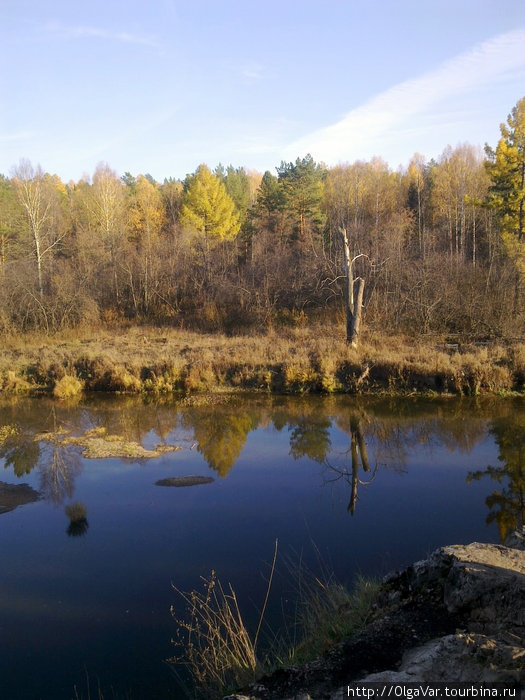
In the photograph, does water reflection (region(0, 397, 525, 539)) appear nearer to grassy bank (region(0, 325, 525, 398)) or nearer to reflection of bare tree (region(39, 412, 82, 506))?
reflection of bare tree (region(39, 412, 82, 506))

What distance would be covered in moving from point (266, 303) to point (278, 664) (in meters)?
27.8

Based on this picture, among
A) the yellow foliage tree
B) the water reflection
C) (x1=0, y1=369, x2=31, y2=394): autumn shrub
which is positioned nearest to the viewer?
the water reflection

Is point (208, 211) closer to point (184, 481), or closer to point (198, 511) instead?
point (184, 481)

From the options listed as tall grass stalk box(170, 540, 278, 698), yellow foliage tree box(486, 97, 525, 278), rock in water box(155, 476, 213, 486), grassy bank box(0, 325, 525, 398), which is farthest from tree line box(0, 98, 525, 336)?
tall grass stalk box(170, 540, 278, 698)

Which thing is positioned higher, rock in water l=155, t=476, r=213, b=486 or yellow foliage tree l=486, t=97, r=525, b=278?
yellow foliage tree l=486, t=97, r=525, b=278

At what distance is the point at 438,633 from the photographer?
4.56m

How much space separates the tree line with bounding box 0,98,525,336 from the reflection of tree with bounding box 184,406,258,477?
325 inches

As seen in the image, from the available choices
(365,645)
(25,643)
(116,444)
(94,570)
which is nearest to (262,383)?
(116,444)

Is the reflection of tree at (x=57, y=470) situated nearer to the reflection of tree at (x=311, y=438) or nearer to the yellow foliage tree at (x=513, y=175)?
the reflection of tree at (x=311, y=438)

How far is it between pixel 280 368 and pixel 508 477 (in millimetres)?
10182

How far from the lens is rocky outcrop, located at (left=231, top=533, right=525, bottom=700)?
3.77 m

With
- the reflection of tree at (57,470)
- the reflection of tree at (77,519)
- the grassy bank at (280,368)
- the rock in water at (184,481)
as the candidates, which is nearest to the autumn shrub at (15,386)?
the grassy bank at (280,368)

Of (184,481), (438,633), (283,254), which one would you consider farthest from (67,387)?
(283,254)

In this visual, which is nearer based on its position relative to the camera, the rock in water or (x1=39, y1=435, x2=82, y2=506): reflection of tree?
(x1=39, y1=435, x2=82, y2=506): reflection of tree
